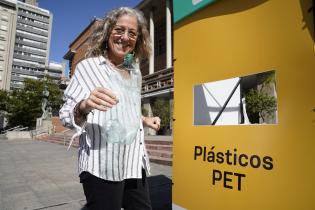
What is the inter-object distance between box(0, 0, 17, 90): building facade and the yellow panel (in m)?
A: 73.8

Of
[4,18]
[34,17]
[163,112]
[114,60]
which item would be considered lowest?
[114,60]

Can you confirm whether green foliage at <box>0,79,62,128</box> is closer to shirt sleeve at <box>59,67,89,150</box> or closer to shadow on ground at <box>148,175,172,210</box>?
shadow on ground at <box>148,175,172,210</box>

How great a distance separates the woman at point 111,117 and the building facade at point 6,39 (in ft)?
243

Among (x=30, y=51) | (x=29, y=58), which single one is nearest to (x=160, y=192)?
(x=29, y=58)

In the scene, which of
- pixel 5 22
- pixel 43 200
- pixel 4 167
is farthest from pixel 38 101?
pixel 5 22

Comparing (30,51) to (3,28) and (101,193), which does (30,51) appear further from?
(101,193)

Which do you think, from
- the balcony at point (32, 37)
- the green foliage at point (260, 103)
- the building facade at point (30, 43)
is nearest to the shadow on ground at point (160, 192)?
the green foliage at point (260, 103)

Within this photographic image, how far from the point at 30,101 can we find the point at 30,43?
54.1 meters

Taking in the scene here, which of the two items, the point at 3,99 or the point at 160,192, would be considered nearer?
the point at 160,192

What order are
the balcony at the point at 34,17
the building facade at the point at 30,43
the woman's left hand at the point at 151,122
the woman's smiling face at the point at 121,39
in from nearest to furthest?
the woman's smiling face at the point at 121,39 → the woman's left hand at the point at 151,122 → the building facade at the point at 30,43 → the balcony at the point at 34,17

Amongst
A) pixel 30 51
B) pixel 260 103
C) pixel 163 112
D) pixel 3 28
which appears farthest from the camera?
pixel 30 51

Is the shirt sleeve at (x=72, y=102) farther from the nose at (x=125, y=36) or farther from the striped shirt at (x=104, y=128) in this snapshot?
the nose at (x=125, y=36)

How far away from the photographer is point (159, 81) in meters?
23.6

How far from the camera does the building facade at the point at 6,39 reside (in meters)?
65.4
